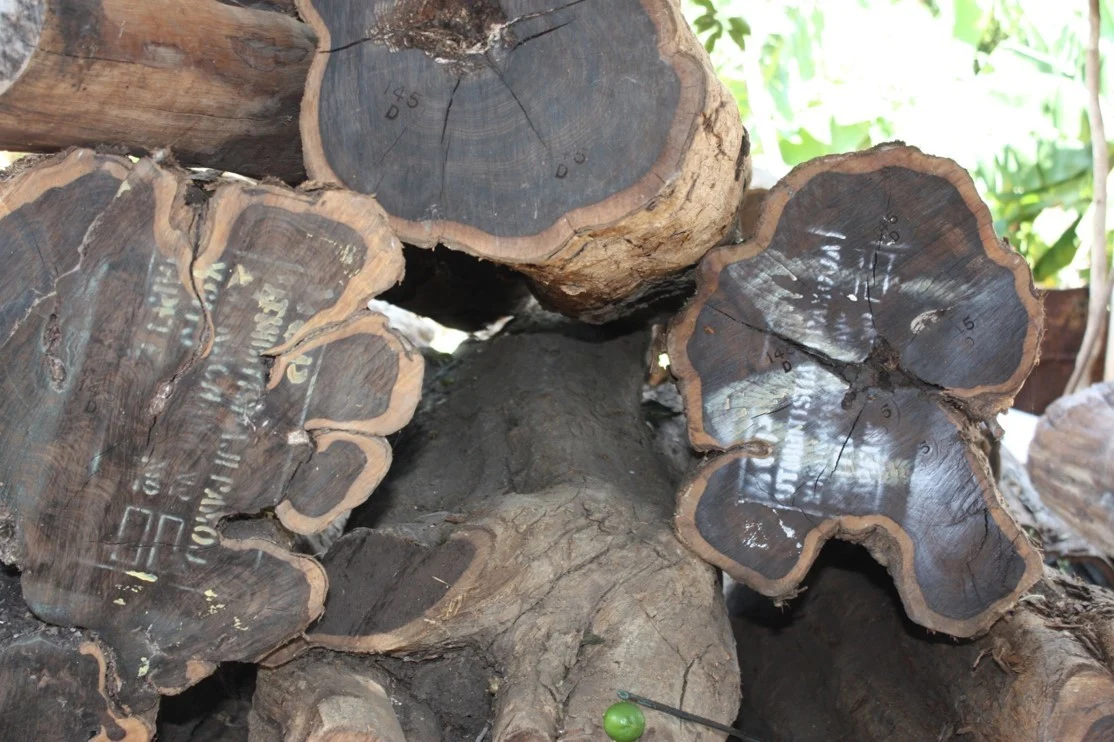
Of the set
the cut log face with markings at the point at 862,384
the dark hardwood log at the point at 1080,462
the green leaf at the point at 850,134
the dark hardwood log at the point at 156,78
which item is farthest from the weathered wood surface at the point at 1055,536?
the green leaf at the point at 850,134

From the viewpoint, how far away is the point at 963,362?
7.30 ft

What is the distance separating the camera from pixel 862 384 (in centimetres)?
226

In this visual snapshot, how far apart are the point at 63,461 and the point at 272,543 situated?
0.38m

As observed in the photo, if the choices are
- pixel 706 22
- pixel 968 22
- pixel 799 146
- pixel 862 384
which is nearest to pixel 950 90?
pixel 968 22

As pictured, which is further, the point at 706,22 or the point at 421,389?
the point at 706,22

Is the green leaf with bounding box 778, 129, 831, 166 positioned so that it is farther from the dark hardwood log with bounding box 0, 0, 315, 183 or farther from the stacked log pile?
the dark hardwood log with bounding box 0, 0, 315, 183

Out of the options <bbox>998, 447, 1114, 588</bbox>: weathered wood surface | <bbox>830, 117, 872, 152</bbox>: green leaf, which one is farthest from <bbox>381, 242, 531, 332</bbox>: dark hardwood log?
<bbox>830, 117, 872, 152</bbox>: green leaf

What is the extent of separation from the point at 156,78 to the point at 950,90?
606 centimetres

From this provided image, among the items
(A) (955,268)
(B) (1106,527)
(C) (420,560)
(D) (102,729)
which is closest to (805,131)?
(B) (1106,527)

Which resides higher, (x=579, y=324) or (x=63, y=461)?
(x=63, y=461)

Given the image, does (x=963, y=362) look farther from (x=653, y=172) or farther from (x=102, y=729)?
(x=102, y=729)

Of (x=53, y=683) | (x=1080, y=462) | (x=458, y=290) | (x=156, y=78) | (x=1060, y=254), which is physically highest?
(x=156, y=78)

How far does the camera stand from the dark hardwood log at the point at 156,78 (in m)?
1.85

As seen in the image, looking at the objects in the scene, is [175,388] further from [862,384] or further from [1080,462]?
[1080,462]
